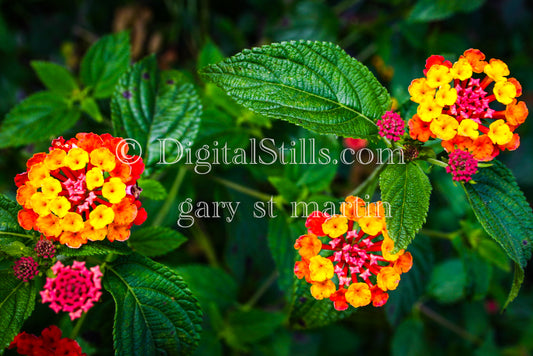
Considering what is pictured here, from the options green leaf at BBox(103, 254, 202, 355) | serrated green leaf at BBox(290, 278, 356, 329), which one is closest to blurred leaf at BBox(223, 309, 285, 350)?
serrated green leaf at BBox(290, 278, 356, 329)

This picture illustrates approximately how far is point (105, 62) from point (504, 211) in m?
1.56

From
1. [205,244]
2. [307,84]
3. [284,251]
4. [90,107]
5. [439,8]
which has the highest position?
[439,8]

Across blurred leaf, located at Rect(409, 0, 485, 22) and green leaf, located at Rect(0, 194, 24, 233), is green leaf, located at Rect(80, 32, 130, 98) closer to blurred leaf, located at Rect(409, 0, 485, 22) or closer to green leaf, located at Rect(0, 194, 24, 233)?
green leaf, located at Rect(0, 194, 24, 233)

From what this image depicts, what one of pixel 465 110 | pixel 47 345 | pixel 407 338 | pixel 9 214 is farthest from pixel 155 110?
pixel 407 338

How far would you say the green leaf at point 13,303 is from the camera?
100 cm

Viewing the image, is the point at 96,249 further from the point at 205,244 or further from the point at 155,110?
the point at 205,244

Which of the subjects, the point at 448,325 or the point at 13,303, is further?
the point at 448,325

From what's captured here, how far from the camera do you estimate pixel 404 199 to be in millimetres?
1027

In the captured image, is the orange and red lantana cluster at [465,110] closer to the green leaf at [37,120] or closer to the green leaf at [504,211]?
the green leaf at [504,211]

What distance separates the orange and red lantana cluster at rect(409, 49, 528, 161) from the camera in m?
0.98

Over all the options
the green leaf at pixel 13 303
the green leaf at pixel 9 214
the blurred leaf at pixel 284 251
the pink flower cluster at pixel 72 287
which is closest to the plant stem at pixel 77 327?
the pink flower cluster at pixel 72 287

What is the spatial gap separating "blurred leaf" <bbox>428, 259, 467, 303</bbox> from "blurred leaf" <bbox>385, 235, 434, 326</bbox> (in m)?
0.53

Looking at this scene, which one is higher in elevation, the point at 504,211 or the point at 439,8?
the point at 439,8

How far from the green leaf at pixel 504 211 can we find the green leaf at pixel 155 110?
0.86 metres
